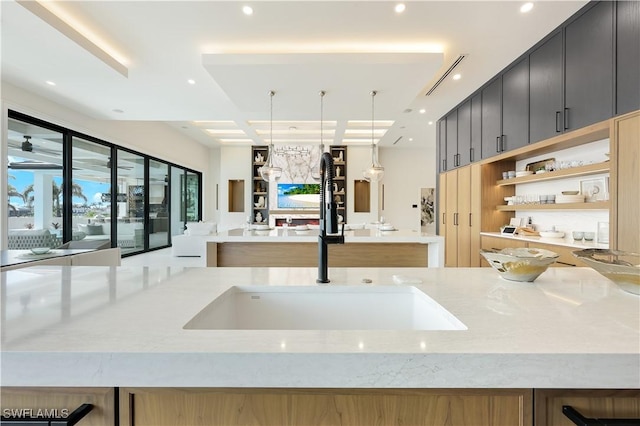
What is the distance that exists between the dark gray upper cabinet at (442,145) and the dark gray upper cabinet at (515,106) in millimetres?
1623

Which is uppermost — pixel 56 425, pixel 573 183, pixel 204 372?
pixel 573 183

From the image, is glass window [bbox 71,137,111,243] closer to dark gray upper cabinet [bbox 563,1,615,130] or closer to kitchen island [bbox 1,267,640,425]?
kitchen island [bbox 1,267,640,425]

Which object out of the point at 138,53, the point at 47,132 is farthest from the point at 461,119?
the point at 47,132

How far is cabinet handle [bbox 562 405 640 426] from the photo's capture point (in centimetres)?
57

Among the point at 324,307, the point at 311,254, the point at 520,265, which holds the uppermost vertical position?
the point at 520,265

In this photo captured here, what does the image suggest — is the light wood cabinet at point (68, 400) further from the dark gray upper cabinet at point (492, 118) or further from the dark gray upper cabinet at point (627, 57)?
the dark gray upper cabinet at point (492, 118)

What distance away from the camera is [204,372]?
1.86ft

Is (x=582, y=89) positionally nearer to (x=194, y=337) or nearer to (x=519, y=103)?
(x=519, y=103)

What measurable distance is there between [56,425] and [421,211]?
832 centimetres

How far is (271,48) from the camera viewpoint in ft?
10.0

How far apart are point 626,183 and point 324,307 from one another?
2632 millimetres

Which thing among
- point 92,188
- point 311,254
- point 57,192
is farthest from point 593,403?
point 92,188

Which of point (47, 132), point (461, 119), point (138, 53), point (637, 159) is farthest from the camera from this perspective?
point (461, 119)

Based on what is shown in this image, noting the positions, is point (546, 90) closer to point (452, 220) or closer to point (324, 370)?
point (452, 220)
